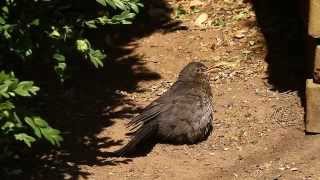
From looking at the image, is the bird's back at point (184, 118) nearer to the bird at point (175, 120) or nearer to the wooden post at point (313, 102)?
the bird at point (175, 120)

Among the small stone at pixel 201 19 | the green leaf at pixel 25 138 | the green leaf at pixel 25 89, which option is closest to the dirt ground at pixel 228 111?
the small stone at pixel 201 19

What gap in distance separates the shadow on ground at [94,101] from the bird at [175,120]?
272 millimetres

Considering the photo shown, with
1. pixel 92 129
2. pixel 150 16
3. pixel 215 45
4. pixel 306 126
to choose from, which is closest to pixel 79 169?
pixel 92 129

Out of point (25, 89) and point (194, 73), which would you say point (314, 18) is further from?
point (25, 89)

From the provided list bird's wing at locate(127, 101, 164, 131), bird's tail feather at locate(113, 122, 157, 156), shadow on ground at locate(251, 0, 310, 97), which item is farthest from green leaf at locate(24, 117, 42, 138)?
shadow on ground at locate(251, 0, 310, 97)

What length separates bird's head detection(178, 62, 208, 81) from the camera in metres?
7.10

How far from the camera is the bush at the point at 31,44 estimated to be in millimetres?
5266

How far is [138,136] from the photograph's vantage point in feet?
20.9

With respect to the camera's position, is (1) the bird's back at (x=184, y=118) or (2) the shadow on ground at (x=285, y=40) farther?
(2) the shadow on ground at (x=285, y=40)

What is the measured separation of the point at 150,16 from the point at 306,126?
127 inches

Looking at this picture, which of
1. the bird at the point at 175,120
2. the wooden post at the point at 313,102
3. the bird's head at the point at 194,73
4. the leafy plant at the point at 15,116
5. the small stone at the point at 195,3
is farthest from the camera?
the small stone at the point at 195,3

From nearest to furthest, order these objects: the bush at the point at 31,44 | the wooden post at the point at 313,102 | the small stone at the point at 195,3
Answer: the bush at the point at 31,44
the wooden post at the point at 313,102
the small stone at the point at 195,3

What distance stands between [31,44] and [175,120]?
1448mm

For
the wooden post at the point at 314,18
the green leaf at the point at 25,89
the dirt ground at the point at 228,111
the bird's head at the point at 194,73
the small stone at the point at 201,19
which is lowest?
the dirt ground at the point at 228,111
